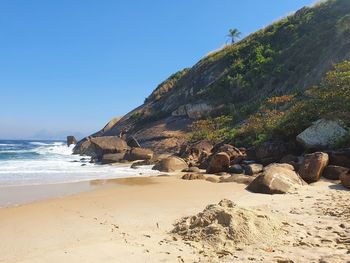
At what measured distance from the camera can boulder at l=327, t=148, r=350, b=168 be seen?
1266cm

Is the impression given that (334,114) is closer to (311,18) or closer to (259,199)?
(259,199)

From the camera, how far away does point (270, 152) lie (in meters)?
16.3

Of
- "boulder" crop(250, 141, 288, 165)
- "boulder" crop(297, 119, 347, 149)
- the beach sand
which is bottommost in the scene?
the beach sand

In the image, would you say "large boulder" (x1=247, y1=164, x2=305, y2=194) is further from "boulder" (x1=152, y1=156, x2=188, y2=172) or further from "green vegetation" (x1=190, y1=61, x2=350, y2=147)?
"boulder" (x1=152, y1=156, x2=188, y2=172)

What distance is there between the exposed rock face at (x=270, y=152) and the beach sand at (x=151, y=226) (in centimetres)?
465

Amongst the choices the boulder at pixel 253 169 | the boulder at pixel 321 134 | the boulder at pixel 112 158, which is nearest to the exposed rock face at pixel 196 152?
the boulder at pixel 253 169

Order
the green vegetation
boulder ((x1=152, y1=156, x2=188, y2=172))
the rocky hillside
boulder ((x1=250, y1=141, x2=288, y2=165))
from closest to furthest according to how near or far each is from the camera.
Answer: boulder ((x1=250, y1=141, x2=288, y2=165)) < the green vegetation < boulder ((x1=152, y1=156, x2=188, y2=172)) < the rocky hillside

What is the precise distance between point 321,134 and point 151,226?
34.0ft

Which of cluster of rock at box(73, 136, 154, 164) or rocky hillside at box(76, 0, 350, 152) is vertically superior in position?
rocky hillside at box(76, 0, 350, 152)

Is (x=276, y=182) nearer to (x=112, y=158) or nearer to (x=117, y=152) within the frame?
(x=112, y=158)

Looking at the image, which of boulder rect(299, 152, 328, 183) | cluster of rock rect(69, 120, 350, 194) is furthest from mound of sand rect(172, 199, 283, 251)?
boulder rect(299, 152, 328, 183)

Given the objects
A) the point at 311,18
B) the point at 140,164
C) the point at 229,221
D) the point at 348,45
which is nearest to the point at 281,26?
the point at 311,18

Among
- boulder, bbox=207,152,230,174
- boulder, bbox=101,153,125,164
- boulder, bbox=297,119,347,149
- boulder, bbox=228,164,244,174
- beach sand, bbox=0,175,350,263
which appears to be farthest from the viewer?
boulder, bbox=101,153,125,164

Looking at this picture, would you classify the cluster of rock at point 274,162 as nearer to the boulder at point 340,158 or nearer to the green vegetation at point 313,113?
the boulder at point 340,158
